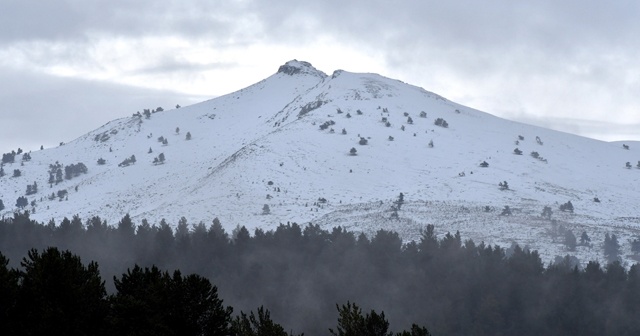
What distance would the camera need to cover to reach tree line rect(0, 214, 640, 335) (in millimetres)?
121062

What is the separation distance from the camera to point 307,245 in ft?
502

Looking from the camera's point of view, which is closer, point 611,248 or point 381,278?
point 381,278

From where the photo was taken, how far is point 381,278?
138250 millimetres

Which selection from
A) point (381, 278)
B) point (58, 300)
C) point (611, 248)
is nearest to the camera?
point (58, 300)

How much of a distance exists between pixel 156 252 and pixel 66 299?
11030 cm

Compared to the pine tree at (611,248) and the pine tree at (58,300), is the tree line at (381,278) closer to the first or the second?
the pine tree at (611,248)

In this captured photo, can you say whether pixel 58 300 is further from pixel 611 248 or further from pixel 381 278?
pixel 611 248

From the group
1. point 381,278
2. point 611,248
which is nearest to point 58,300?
point 381,278

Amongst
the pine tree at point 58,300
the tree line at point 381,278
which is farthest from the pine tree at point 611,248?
the pine tree at point 58,300

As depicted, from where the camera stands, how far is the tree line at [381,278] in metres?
121

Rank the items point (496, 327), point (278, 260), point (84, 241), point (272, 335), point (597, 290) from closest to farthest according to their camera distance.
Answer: point (272, 335)
point (496, 327)
point (597, 290)
point (278, 260)
point (84, 241)

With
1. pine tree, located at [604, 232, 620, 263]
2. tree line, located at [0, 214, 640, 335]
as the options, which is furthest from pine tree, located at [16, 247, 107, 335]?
pine tree, located at [604, 232, 620, 263]

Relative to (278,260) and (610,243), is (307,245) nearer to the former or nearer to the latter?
(278,260)

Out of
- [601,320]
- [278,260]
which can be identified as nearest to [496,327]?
[601,320]
